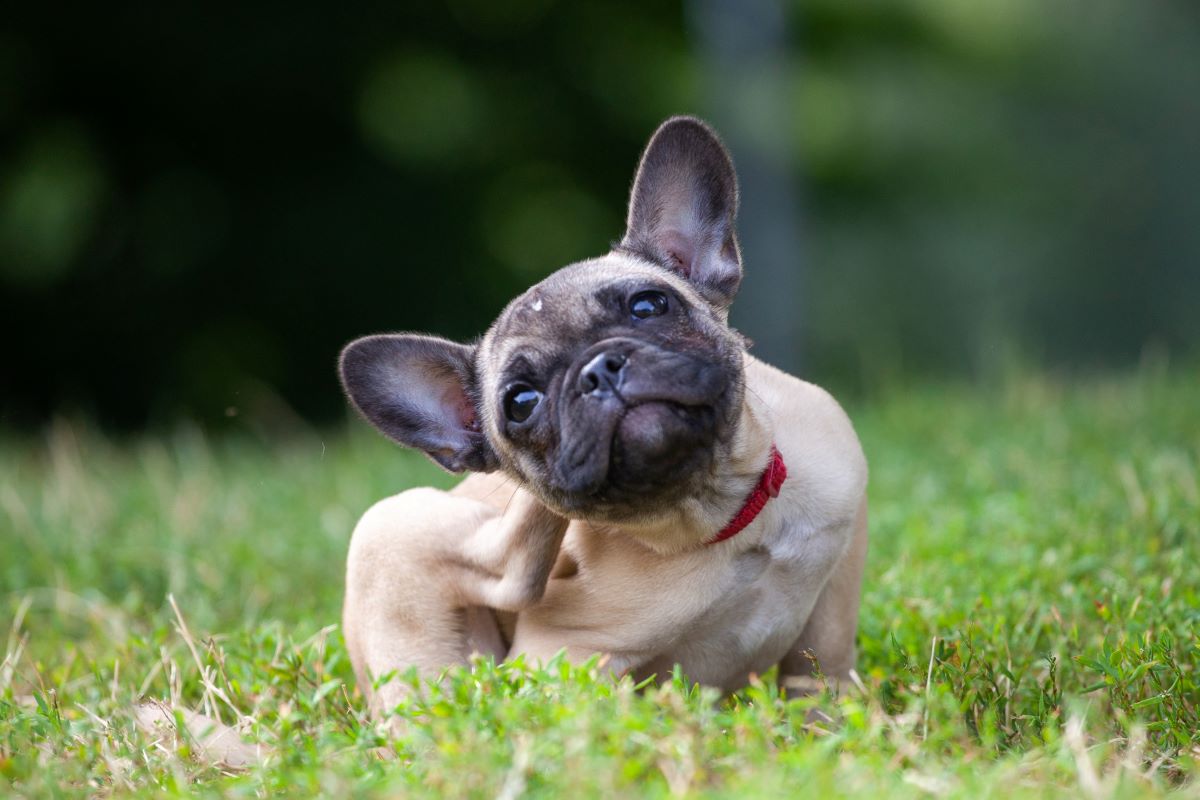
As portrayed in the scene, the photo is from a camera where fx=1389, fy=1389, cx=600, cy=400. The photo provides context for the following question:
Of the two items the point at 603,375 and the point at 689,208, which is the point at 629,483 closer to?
the point at 603,375

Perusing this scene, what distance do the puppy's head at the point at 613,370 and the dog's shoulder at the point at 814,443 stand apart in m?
0.23

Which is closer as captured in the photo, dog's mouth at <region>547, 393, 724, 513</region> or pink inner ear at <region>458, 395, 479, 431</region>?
dog's mouth at <region>547, 393, 724, 513</region>

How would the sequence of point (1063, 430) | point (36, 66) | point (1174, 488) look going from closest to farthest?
point (1174, 488) → point (1063, 430) → point (36, 66)

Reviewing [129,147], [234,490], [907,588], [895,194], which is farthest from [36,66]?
[907,588]

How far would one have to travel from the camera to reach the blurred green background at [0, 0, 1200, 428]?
1369 centimetres

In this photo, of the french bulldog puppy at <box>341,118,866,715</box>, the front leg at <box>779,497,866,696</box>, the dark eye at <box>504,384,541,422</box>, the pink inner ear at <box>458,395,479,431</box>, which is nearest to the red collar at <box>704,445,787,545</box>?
the french bulldog puppy at <box>341,118,866,715</box>

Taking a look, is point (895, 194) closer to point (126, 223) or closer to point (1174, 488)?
point (126, 223)

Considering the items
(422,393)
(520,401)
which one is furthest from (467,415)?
(520,401)

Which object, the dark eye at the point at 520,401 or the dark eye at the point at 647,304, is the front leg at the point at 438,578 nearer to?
the dark eye at the point at 520,401

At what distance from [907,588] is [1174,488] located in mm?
1175

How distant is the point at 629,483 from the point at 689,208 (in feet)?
3.50

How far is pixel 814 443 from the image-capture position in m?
3.85

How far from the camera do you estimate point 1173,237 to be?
1379 centimetres

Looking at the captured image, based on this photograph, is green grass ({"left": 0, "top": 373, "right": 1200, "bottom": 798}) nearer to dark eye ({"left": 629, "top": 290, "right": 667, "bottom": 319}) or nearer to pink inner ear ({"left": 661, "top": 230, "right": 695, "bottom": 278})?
dark eye ({"left": 629, "top": 290, "right": 667, "bottom": 319})
